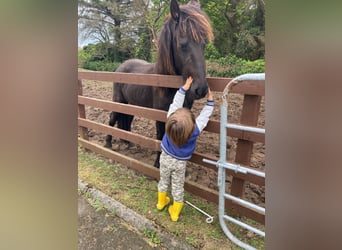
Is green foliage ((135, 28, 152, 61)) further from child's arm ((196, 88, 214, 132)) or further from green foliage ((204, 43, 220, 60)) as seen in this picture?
child's arm ((196, 88, 214, 132))

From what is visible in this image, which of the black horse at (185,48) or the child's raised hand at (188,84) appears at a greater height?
the black horse at (185,48)

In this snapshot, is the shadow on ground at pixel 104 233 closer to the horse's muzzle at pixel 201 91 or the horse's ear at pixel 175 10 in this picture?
the horse's muzzle at pixel 201 91

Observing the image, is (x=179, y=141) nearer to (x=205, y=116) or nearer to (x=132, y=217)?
(x=205, y=116)

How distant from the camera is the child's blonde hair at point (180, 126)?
1.32 metres

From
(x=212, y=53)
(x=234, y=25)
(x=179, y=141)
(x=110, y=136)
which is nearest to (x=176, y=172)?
(x=179, y=141)

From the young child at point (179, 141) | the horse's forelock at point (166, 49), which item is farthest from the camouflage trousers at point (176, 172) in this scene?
the horse's forelock at point (166, 49)

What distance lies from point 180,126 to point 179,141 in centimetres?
9

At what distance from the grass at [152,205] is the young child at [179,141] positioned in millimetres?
79

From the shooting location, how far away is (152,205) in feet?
5.22

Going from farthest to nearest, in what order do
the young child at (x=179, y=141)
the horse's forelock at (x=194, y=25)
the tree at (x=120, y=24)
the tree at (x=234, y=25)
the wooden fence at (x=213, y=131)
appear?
the tree at (x=234, y=25) → the tree at (x=120, y=24) → the horse's forelock at (x=194, y=25) → the young child at (x=179, y=141) → the wooden fence at (x=213, y=131)

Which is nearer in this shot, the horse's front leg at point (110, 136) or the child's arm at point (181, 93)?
the child's arm at point (181, 93)

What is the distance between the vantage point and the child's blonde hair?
1.32 metres

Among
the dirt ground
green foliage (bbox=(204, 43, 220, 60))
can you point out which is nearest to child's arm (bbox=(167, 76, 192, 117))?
the dirt ground
